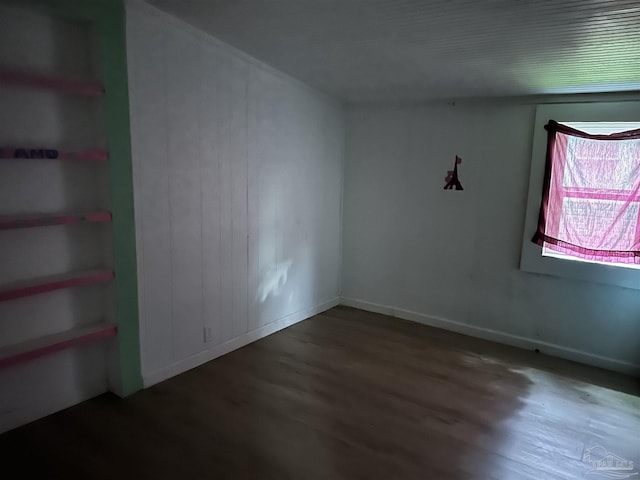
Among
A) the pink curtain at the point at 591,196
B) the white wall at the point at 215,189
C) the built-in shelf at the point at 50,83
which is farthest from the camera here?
the pink curtain at the point at 591,196

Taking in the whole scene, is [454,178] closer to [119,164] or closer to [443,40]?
[443,40]

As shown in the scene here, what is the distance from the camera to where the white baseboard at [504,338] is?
12.0 feet

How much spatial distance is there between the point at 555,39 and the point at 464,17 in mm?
608

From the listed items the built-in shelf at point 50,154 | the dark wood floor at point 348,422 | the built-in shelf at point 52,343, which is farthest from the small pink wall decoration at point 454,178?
the built-in shelf at point 52,343

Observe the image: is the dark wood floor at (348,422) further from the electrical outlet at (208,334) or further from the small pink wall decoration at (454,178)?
the small pink wall decoration at (454,178)

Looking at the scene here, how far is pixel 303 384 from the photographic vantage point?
10.6 feet

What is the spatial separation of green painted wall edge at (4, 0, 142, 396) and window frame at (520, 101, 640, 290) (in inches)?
129

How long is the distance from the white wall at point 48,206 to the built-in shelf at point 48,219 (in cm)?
11

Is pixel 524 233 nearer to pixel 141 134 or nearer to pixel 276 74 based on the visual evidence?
pixel 276 74

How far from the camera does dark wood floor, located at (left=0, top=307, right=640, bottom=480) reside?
2311 mm

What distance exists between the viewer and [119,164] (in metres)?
2.73

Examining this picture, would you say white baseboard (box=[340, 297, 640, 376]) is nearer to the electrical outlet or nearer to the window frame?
the window frame

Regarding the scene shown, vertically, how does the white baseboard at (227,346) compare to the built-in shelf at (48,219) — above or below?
below

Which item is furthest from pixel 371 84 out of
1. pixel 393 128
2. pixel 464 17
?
pixel 464 17
